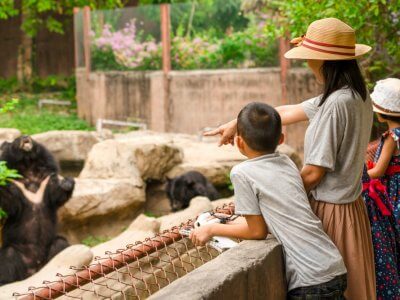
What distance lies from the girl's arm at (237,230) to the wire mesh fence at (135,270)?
412 millimetres

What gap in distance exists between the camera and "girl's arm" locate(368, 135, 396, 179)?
4.49m

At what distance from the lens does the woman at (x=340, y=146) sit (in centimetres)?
330

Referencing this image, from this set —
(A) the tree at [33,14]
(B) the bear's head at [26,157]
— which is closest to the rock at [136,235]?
(B) the bear's head at [26,157]

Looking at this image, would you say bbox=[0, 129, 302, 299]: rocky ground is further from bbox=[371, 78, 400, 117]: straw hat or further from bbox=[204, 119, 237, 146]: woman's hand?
bbox=[204, 119, 237, 146]: woman's hand

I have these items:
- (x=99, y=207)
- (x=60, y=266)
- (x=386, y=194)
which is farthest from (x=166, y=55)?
(x=386, y=194)

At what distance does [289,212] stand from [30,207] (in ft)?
19.5

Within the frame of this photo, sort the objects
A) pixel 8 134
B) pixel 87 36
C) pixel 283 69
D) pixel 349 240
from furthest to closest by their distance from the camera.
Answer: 1. pixel 87 36
2. pixel 283 69
3. pixel 8 134
4. pixel 349 240

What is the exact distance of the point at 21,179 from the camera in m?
8.58

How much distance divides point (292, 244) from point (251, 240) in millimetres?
234

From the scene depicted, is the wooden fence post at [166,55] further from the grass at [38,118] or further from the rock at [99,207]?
the rock at [99,207]

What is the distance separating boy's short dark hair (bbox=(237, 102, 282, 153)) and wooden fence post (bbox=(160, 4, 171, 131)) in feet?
43.9

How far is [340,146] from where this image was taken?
3340 mm

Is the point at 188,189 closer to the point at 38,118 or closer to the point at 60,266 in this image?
the point at 60,266

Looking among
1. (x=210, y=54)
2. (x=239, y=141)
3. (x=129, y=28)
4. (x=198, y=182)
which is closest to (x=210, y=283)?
(x=239, y=141)
